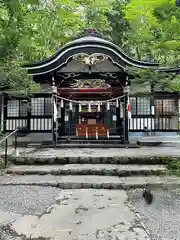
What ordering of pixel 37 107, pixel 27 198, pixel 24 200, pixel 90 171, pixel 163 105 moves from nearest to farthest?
pixel 24 200 → pixel 27 198 → pixel 90 171 → pixel 163 105 → pixel 37 107

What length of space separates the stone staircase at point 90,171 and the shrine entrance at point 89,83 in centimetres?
309

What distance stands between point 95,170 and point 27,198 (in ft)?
7.76

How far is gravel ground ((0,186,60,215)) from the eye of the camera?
4.94 metres

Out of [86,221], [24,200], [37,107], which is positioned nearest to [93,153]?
[24,200]

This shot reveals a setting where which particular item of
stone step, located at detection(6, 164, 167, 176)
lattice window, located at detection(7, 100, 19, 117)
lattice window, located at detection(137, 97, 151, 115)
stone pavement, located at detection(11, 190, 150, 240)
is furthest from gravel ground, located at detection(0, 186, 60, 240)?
lattice window, located at detection(137, 97, 151, 115)

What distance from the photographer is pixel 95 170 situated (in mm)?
7496

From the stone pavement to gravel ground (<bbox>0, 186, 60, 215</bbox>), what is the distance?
0.22m

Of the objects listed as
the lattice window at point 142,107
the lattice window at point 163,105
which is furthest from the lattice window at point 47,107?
the lattice window at point 163,105

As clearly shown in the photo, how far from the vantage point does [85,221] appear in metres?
4.32

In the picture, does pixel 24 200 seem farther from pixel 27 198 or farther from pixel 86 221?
pixel 86 221

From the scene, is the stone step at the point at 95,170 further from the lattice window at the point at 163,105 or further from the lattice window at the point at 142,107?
the lattice window at the point at 163,105

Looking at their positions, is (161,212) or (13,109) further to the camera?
(13,109)

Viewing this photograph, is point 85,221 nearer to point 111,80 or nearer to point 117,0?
point 111,80

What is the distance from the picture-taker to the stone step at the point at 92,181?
255 inches
